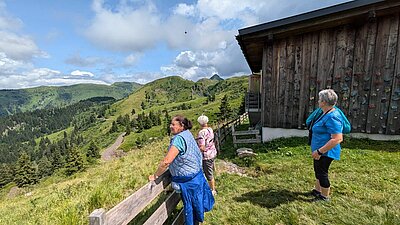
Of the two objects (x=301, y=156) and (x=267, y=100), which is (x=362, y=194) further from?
(x=267, y=100)

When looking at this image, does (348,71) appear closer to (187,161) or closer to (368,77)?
(368,77)

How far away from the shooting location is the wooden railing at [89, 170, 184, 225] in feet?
7.23

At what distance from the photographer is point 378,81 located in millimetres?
8414

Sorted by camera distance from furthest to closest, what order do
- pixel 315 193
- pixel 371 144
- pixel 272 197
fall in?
pixel 371 144 → pixel 272 197 → pixel 315 193

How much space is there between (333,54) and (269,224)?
300 inches

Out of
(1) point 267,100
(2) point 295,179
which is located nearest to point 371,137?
(1) point 267,100

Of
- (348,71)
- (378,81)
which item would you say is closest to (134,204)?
(348,71)

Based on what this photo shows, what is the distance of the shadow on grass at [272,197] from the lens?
16.0 ft

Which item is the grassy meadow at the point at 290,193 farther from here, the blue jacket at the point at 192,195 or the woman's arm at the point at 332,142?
the woman's arm at the point at 332,142

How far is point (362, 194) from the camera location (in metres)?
4.86

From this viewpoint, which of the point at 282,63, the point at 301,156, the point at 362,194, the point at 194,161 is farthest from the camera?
the point at 282,63

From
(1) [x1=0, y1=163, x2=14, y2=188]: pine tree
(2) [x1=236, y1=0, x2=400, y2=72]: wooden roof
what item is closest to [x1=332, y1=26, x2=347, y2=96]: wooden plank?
(2) [x1=236, y1=0, x2=400, y2=72]: wooden roof

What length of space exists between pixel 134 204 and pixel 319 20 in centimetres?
886

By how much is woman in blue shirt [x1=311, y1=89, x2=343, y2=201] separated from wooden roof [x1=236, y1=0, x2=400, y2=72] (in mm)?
5500
